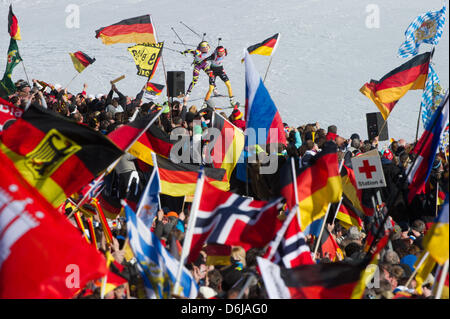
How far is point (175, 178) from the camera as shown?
28.8 ft

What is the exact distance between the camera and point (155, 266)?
5551mm

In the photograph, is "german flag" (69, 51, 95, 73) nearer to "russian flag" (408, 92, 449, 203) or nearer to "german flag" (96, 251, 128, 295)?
"russian flag" (408, 92, 449, 203)

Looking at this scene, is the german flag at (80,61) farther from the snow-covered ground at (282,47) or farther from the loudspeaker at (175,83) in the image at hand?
the snow-covered ground at (282,47)

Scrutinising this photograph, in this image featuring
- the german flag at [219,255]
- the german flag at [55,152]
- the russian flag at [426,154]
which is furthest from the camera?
the russian flag at [426,154]

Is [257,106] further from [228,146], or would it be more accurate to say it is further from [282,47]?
[282,47]

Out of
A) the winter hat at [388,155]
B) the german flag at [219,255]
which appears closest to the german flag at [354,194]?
the winter hat at [388,155]

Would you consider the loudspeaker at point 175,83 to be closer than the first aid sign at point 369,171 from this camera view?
No

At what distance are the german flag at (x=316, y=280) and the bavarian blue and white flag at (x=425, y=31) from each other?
252 inches

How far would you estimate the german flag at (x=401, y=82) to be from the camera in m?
10.5

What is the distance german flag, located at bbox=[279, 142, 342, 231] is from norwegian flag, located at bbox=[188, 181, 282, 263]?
79cm

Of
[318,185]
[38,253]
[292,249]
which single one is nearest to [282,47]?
[318,185]

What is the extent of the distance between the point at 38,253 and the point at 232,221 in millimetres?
1642

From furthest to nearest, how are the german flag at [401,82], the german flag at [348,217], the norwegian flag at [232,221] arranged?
the german flag at [401,82] → the german flag at [348,217] → the norwegian flag at [232,221]

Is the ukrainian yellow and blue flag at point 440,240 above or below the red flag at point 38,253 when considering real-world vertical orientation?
below
